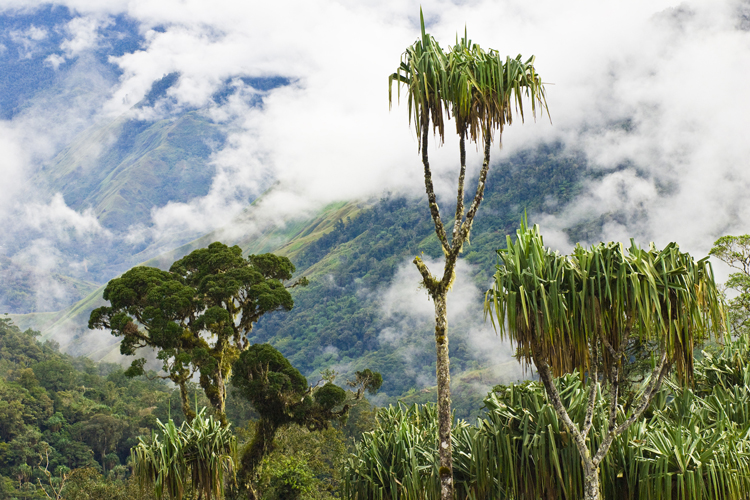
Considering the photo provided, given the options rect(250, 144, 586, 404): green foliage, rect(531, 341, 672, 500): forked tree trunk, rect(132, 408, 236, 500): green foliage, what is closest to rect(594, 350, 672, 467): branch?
rect(531, 341, 672, 500): forked tree trunk

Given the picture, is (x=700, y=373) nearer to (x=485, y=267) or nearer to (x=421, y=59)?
(x=421, y=59)

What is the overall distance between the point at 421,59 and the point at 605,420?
6.02 m

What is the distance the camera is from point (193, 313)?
18281mm

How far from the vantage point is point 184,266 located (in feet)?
68.1

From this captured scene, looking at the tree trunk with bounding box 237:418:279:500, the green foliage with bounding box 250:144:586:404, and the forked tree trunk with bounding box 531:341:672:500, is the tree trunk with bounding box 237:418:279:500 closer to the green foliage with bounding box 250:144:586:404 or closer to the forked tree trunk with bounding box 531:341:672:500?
the forked tree trunk with bounding box 531:341:672:500

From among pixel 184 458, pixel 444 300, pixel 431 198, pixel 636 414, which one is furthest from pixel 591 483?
pixel 184 458

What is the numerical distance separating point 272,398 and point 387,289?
152 metres

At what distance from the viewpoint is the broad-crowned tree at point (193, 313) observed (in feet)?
55.5

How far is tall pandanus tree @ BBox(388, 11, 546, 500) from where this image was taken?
8.78 meters

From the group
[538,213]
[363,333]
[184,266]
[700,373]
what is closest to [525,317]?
[700,373]

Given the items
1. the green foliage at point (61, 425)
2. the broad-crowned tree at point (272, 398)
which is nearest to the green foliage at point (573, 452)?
the broad-crowned tree at point (272, 398)

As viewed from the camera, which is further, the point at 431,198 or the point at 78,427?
the point at 78,427

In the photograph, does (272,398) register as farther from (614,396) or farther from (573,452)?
(614,396)

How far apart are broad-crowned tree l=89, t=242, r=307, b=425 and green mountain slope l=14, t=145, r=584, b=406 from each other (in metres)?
102
